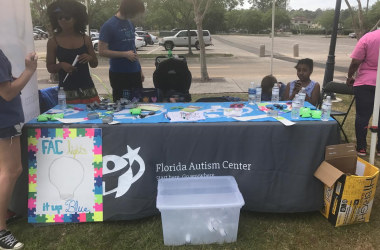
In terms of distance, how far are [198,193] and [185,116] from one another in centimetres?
65

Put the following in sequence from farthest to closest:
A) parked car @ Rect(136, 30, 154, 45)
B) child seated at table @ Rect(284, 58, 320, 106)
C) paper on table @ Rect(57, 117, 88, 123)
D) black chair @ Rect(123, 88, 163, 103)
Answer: parked car @ Rect(136, 30, 154, 45), black chair @ Rect(123, 88, 163, 103), child seated at table @ Rect(284, 58, 320, 106), paper on table @ Rect(57, 117, 88, 123)

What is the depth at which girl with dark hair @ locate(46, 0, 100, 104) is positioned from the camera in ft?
9.84

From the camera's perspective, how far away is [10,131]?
2.22 meters

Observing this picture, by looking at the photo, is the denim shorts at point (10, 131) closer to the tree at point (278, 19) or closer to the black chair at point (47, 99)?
the black chair at point (47, 99)

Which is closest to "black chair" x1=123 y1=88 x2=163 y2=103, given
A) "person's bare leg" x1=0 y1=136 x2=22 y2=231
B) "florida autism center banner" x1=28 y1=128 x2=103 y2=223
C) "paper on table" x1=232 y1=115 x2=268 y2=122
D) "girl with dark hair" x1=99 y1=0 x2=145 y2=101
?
"girl with dark hair" x1=99 y1=0 x2=145 y2=101

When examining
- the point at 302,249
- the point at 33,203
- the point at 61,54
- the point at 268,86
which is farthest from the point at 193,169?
the point at 268,86

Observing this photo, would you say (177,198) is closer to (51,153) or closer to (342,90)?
(51,153)

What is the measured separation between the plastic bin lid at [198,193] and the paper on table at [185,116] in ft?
1.58

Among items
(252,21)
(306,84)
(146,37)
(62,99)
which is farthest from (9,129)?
(252,21)

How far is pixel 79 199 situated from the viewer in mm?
2650

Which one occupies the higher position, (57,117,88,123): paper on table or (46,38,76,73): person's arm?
(46,38,76,73): person's arm

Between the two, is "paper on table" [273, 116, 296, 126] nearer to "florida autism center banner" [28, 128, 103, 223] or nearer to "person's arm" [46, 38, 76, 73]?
"florida autism center banner" [28, 128, 103, 223]

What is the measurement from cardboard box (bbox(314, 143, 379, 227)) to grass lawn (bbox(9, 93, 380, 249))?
0.35 ft

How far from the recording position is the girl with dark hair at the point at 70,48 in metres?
3.00
